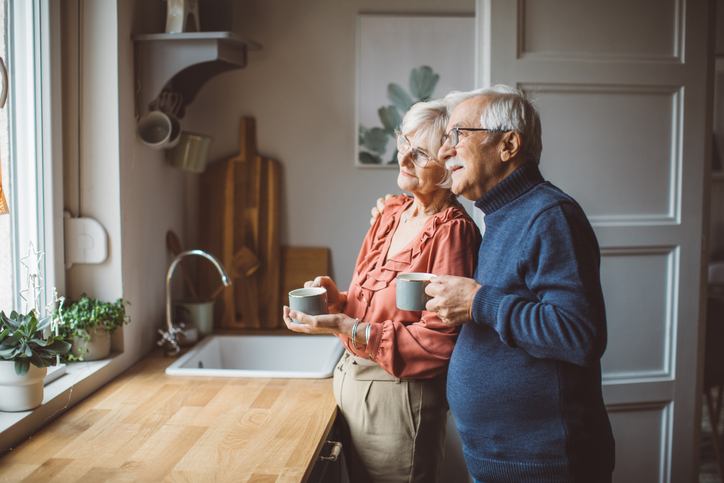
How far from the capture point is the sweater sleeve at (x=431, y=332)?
121cm

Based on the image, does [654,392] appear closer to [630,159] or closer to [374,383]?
[630,159]

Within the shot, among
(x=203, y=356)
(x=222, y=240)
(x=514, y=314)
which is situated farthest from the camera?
(x=222, y=240)

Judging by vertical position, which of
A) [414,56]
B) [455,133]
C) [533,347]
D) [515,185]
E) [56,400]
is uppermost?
[414,56]

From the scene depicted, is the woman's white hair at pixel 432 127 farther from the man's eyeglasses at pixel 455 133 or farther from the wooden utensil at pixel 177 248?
the wooden utensil at pixel 177 248

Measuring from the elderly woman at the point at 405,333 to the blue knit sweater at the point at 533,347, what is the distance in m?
0.13

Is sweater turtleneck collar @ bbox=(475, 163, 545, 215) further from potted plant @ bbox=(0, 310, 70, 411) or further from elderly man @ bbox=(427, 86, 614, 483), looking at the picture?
potted plant @ bbox=(0, 310, 70, 411)

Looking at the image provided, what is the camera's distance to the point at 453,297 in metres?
1.01

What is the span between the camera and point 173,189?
2059mm

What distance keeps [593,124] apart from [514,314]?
1.02 metres

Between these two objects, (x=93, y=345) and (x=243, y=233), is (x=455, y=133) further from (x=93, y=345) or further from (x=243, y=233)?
(x=243, y=233)

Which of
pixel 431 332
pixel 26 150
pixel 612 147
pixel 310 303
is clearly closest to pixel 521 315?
pixel 431 332

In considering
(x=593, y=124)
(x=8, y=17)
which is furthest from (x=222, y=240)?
(x=593, y=124)

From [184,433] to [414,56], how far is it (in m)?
1.64

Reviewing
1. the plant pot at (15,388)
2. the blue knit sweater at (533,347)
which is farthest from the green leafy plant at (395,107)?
the plant pot at (15,388)
